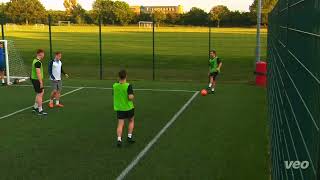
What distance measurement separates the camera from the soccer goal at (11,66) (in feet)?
70.1

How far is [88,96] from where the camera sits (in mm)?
18234

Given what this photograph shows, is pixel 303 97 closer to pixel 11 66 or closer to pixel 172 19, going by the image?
pixel 11 66

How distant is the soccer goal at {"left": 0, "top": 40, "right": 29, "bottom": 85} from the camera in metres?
21.4

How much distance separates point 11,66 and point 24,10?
57082 millimetres

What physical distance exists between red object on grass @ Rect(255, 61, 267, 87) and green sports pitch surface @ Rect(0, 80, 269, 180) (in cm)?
285

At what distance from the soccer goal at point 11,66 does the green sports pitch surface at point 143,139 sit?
333 cm

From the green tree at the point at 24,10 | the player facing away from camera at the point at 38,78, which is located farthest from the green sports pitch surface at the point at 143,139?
the green tree at the point at 24,10

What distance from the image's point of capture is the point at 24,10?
257 ft

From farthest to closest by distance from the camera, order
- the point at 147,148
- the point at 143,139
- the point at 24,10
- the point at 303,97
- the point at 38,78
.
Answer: the point at 24,10 → the point at 38,78 → the point at 143,139 → the point at 147,148 → the point at 303,97

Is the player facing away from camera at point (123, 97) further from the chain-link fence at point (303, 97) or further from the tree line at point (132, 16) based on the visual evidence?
the tree line at point (132, 16)

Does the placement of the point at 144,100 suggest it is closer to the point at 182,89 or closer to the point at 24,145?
the point at 182,89

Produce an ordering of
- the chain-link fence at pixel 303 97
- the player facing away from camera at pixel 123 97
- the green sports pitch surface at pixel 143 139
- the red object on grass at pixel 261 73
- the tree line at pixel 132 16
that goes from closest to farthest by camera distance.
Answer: the chain-link fence at pixel 303 97, the green sports pitch surface at pixel 143 139, the player facing away from camera at pixel 123 97, the red object on grass at pixel 261 73, the tree line at pixel 132 16

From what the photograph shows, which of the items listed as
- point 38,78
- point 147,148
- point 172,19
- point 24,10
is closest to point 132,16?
point 172,19

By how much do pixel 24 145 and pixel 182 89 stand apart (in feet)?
36.2
